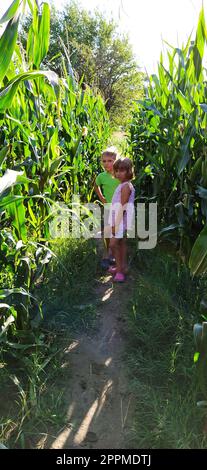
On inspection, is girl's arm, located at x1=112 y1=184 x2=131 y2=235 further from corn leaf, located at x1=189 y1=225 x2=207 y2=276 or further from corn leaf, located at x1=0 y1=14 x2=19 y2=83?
corn leaf, located at x1=0 y1=14 x2=19 y2=83

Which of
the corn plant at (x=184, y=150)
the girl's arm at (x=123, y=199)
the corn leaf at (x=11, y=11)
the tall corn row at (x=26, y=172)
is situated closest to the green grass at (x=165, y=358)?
the corn plant at (x=184, y=150)

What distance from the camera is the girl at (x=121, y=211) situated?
3.11m

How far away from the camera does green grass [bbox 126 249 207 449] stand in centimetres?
170

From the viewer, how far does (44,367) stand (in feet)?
6.79

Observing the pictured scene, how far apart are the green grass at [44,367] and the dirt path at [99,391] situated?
52 mm

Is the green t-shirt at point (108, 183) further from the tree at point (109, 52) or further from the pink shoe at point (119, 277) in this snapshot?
the tree at point (109, 52)

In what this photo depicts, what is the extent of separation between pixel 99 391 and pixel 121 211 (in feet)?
5.04

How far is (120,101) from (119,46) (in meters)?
4.50

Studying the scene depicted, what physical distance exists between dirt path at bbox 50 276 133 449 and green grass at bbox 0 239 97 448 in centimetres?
5

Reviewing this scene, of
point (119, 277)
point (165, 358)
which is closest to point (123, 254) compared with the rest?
point (119, 277)

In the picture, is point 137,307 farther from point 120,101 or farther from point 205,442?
point 120,101

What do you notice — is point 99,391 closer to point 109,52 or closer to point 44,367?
point 44,367

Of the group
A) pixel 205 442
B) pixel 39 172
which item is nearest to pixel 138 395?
pixel 205 442

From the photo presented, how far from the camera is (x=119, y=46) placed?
83.6 ft
